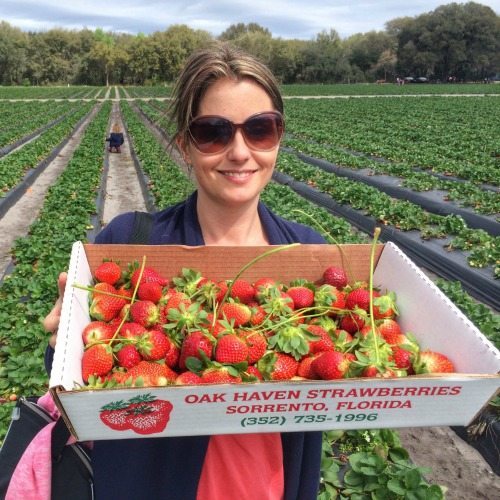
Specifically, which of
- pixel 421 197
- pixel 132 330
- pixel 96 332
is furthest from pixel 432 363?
pixel 421 197

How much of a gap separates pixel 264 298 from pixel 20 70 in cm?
10381

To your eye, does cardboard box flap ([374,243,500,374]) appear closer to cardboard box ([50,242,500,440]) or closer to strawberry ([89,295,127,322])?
cardboard box ([50,242,500,440])

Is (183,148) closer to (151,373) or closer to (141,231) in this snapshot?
(141,231)

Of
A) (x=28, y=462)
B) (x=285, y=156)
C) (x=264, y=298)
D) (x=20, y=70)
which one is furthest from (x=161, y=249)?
(x=20, y=70)

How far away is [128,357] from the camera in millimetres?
1544

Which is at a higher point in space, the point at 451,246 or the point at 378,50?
the point at 378,50

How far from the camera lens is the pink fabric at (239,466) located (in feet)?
5.15

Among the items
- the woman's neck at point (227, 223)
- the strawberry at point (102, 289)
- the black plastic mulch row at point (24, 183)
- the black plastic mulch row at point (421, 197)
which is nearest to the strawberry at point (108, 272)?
the strawberry at point (102, 289)

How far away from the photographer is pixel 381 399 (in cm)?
132

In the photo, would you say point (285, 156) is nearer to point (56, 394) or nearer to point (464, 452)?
point (464, 452)

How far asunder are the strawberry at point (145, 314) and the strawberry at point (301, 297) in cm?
51

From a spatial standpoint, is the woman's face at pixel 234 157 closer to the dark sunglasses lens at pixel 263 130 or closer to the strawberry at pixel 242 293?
the dark sunglasses lens at pixel 263 130

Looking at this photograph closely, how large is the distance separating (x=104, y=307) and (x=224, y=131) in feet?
2.50

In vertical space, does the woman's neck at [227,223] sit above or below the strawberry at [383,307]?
above
